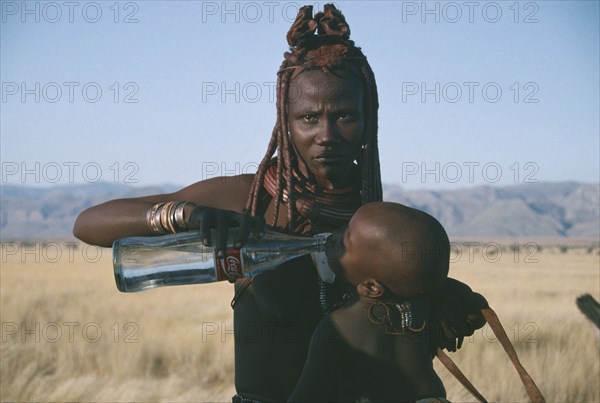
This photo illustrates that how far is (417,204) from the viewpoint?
198625 millimetres

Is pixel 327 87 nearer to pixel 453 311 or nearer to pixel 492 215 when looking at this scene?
pixel 453 311

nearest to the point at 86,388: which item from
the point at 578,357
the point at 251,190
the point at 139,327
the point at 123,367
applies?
the point at 123,367

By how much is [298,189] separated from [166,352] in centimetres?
905

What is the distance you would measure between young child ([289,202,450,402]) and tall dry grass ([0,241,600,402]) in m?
6.32

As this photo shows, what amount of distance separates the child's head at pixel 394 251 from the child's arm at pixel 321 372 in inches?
8.7

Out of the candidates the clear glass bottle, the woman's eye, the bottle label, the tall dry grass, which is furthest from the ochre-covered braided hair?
the tall dry grass

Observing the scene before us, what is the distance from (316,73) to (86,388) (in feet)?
24.9

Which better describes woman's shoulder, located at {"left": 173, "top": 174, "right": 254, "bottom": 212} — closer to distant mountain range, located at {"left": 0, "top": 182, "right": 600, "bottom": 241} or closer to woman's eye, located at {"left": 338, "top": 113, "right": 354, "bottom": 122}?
woman's eye, located at {"left": 338, "top": 113, "right": 354, "bottom": 122}

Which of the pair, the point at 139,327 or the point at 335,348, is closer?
the point at 335,348

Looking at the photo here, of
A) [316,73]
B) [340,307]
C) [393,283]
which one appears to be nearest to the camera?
[393,283]

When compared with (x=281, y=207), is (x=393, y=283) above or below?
below

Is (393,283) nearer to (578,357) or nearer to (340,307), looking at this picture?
(340,307)

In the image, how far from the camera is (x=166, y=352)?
1265 centimetres

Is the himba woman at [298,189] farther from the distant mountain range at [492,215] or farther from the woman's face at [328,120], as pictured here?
the distant mountain range at [492,215]
